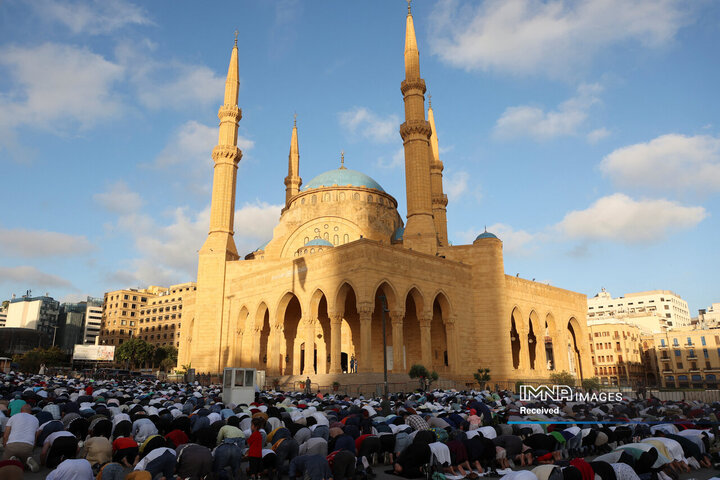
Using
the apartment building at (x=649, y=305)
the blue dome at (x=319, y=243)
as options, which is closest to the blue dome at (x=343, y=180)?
the blue dome at (x=319, y=243)

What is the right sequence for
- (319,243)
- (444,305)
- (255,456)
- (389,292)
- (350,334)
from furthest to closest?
1. (319,243)
2. (350,334)
3. (444,305)
4. (389,292)
5. (255,456)

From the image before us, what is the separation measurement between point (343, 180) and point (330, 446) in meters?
38.0

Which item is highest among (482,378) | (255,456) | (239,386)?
(482,378)

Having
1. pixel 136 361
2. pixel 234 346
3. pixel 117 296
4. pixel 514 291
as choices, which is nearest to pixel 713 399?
pixel 514 291

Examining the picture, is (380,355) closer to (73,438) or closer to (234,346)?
(234,346)

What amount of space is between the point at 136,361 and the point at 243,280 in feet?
126

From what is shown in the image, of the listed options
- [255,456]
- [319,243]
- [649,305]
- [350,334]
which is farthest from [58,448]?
[649,305]

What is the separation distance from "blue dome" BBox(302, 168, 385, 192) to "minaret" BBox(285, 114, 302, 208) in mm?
5132

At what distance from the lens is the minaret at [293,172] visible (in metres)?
53.7

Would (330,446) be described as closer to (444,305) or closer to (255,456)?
(255,456)

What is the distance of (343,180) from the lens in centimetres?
4706

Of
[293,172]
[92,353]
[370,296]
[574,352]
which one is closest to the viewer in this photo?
[370,296]

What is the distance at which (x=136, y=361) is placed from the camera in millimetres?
68000

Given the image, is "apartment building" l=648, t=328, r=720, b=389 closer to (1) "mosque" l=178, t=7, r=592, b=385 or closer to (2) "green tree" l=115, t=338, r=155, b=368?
(1) "mosque" l=178, t=7, r=592, b=385
